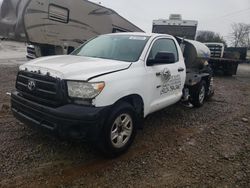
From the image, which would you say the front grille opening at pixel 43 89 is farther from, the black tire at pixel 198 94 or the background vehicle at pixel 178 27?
the background vehicle at pixel 178 27

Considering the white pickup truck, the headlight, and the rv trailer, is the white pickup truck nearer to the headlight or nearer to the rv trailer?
the headlight

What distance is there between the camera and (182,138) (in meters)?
4.56

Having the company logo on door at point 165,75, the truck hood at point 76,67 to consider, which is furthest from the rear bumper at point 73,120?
the company logo on door at point 165,75

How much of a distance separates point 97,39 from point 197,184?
11.1 ft

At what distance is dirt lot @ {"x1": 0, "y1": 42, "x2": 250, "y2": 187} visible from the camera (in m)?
3.08

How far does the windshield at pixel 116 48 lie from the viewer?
4219 mm

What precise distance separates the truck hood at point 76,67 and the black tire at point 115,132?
21.8 inches

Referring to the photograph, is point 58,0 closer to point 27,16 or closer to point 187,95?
point 27,16

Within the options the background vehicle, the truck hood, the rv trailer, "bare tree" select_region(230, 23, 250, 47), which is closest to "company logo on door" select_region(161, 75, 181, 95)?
the truck hood

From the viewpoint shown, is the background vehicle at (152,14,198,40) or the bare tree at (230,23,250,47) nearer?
the background vehicle at (152,14,198,40)

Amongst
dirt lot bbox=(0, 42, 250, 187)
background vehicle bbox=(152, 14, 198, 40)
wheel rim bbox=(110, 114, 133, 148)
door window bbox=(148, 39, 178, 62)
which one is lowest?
dirt lot bbox=(0, 42, 250, 187)

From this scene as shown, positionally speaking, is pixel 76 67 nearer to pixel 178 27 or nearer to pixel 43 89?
pixel 43 89

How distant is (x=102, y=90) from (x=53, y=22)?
854cm

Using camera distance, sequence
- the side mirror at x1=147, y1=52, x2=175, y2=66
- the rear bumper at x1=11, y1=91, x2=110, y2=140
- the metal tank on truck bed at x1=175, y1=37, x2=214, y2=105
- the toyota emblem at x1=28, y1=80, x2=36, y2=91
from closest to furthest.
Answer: the rear bumper at x1=11, y1=91, x2=110, y2=140 < the toyota emblem at x1=28, y1=80, x2=36, y2=91 < the side mirror at x1=147, y1=52, x2=175, y2=66 < the metal tank on truck bed at x1=175, y1=37, x2=214, y2=105
